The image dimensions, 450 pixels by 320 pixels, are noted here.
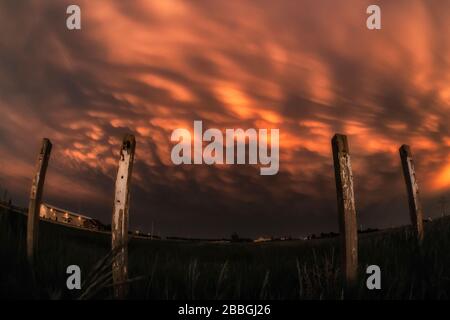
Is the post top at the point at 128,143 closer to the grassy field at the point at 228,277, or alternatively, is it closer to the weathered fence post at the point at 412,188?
the grassy field at the point at 228,277

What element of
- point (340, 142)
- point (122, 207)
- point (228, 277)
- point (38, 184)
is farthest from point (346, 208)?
point (38, 184)

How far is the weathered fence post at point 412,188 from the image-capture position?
1378 cm

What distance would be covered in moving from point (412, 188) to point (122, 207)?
9.27 m

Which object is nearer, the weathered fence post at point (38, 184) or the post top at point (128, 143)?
the post top at point (128, 143)

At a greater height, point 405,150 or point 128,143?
point 405,150

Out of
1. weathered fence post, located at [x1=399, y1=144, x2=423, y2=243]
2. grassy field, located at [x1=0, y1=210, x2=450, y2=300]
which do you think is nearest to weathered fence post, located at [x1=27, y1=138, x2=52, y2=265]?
grassy field, located at [x1=0, y1=210, x2=450, y2=300]

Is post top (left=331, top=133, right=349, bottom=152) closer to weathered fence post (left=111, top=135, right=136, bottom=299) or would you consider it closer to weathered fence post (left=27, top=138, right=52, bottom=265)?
weathered fence post (left=111, top=135, right=136, bottom=299)

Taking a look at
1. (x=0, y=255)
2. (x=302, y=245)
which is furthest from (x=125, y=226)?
(x=302, y=245)

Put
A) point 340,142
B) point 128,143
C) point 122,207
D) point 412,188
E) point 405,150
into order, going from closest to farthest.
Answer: point 122,207 → point 128,143 → point 340,142 → point 412,188 → point 405,150

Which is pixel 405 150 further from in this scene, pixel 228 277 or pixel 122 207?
pixel 122 207

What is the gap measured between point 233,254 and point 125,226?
58.8 ft

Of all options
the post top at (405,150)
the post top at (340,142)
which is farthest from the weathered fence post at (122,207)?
the post top at (405,150)

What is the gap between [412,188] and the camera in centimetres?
1411

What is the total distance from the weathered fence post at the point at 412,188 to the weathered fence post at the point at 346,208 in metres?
5.63
